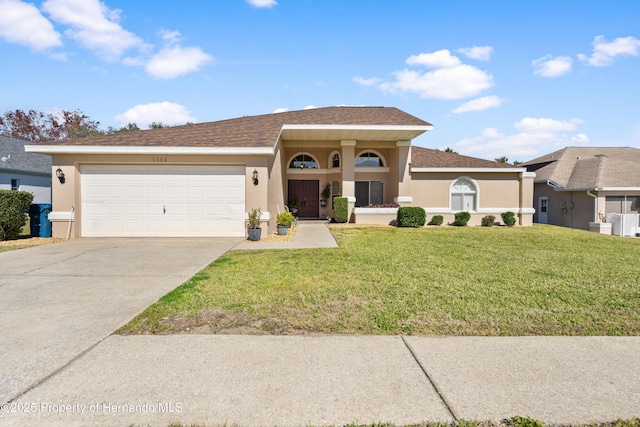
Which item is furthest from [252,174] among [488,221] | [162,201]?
[488,221]

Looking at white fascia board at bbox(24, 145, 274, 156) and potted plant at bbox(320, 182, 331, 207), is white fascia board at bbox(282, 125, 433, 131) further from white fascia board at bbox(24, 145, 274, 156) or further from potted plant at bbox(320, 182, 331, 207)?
potted plant at bbox(320, 182, 331, 207)

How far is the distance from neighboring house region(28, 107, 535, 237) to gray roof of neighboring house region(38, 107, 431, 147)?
0.05 meters

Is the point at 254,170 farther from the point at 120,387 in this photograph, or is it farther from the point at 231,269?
the point at 120,387

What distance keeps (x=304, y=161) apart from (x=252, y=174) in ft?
23.9

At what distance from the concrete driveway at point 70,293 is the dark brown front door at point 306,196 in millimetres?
9178

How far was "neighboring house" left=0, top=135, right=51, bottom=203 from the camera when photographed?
880 inches

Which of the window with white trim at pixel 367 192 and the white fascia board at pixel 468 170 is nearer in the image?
the white fascia board at pixel 468 170

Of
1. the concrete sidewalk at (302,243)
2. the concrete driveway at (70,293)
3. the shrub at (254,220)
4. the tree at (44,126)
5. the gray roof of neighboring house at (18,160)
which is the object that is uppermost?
the tree at (44,126)

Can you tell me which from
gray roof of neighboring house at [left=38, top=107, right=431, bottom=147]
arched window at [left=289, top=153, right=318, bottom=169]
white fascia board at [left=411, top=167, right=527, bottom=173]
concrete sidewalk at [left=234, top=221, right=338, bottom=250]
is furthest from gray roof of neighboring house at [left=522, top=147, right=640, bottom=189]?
concrete sidewalk at [left=234, top=221, right=338, bottom=250]

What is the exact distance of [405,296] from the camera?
5020 mm

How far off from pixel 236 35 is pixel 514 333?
47.5 ft

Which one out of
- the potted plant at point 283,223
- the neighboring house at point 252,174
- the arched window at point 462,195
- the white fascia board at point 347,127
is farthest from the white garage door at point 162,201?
the arched window at point 462,195

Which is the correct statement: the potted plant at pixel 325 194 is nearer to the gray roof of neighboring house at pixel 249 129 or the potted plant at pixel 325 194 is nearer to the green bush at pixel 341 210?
the green bush at pixel 341 210

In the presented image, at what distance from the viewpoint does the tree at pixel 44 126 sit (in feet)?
134
